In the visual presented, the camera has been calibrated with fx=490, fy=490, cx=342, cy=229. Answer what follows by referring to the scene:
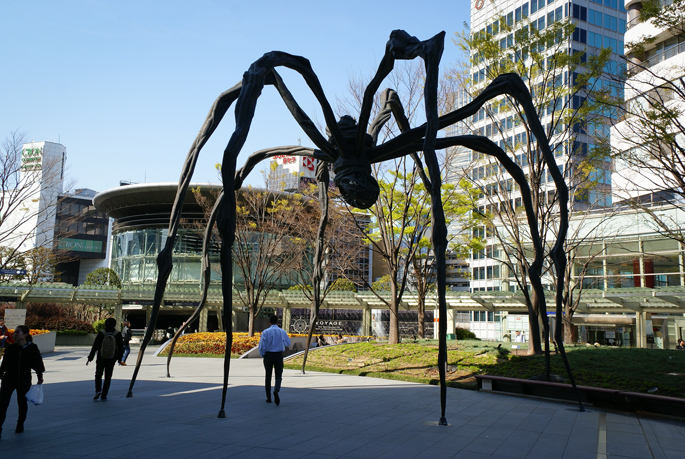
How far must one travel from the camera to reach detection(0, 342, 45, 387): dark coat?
18.2ft

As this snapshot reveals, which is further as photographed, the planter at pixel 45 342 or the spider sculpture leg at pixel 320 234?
the planter at pixel 45 342

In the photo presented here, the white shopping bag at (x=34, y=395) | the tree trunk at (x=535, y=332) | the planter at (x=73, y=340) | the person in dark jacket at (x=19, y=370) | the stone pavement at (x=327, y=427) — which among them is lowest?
the planter at (x=73, y=340)

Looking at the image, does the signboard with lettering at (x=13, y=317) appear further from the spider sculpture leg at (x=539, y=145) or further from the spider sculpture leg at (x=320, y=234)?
the spider sculpture leg at (x=539, y=145)

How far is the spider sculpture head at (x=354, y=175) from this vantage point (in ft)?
18.9

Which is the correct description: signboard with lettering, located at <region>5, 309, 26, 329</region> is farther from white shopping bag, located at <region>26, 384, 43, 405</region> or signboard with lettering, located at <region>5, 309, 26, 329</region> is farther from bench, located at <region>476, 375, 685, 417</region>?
bench, located at <region>476, 375, 685, 417</region>

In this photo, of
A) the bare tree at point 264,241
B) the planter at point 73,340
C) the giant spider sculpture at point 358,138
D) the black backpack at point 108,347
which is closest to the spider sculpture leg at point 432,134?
the giant spider sculpture at point 358,138

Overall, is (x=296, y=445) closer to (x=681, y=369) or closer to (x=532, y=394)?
(x=532, y=394)

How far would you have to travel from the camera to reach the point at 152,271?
135 feet

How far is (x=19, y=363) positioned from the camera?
18.5 feet

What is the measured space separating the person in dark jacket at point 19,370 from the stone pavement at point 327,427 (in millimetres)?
326

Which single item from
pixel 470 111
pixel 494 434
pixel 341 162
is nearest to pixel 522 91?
pixel 470 111

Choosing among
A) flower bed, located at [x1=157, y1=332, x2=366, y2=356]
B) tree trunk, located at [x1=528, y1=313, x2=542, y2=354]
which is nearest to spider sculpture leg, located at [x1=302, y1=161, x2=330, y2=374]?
tree trunk, located at [x1=528, y1=313, x2=542, y2=354]

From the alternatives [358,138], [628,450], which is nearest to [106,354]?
[358,138]

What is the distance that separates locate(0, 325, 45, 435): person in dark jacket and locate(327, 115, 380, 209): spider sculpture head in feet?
13.6
